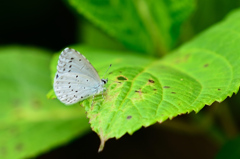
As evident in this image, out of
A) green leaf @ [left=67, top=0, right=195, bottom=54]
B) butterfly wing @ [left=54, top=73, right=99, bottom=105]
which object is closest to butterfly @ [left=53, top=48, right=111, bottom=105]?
butterfly wing @ [left=54, top=73, right=99, bottom=105]

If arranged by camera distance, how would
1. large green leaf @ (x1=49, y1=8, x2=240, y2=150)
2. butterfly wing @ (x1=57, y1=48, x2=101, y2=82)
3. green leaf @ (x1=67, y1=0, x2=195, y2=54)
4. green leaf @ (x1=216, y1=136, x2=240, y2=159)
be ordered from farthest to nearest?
green leaf @ (x1=67, y1=0, x2=195, y2=54) < green leaf @ (x1=216, y1=136, x2=240, y2=159) < butterfly wing @ (x1=57, y1=48, x2=101, y2=82) < large green leaf @ (x1=49, y1=8, x2=240, y2=150)

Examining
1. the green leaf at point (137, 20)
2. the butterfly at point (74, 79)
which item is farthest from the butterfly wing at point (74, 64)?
the green leaf at point (137, 20)

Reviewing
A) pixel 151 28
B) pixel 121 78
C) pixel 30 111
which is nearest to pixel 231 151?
pixel 121 78

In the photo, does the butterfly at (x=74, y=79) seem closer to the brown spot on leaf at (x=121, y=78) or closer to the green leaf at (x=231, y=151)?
the brown spot on leaf at (x=121, y=78)

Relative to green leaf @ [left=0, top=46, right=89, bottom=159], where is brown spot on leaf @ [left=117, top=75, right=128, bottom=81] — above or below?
above

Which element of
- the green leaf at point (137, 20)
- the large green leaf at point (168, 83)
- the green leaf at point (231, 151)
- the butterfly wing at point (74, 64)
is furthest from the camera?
the green leaf at point (137, 20)

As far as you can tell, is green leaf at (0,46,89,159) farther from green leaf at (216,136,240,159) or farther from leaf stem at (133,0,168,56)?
green leaf at (216,136,240,159)

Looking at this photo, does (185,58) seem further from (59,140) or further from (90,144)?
(90,144)
